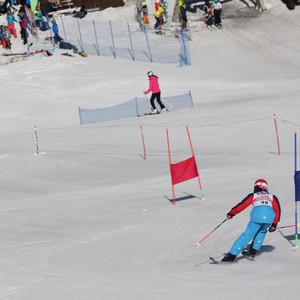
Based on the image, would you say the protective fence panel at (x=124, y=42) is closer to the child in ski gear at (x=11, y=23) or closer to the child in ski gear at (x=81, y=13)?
the child in ski gear at (x=81, y=13)

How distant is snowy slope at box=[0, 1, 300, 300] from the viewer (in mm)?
11508

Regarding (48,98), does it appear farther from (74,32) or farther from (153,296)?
(153,296)

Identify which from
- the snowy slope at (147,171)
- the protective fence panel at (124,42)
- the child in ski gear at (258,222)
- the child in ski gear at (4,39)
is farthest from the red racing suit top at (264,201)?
the child in ski gear at (4,39)

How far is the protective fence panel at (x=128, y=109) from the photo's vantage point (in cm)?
2988

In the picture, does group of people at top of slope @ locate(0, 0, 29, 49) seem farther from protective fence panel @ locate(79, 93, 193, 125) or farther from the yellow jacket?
protective fence panel @ locate(79, 93, 193, 125)

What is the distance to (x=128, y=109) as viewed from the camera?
100ft

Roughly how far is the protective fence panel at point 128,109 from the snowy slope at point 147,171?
23.4 inches

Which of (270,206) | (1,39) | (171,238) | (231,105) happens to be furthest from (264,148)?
(1,39)

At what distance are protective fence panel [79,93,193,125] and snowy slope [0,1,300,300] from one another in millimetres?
594

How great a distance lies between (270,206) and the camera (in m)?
11.9

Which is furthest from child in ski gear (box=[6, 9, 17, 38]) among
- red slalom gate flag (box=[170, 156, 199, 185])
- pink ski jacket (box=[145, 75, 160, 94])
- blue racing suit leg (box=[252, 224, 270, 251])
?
blue racing suit leg (box=[252, 224, 270, 251])

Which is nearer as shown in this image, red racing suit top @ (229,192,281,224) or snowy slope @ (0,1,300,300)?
snowy slope @ (0,1,300,300)

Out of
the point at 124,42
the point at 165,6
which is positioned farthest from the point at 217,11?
the point at 124,42

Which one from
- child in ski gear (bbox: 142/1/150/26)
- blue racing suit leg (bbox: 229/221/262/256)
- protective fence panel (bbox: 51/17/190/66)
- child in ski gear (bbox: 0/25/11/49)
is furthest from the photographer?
child in ski gear (bbox: 142/1/150/26)
